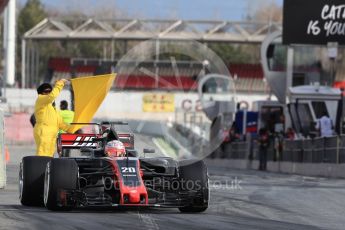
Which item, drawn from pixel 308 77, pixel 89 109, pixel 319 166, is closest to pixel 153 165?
pixel 89 109

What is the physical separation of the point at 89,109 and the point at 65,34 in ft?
222

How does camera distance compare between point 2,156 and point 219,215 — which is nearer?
point 219,215

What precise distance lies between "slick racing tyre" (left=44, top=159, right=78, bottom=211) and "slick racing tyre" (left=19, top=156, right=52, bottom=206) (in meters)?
0.79

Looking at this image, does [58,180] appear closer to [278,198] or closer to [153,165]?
[153,165]

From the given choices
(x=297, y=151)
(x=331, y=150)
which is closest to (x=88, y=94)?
(x=331, y=150)

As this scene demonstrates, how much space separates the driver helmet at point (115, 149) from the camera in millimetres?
13312

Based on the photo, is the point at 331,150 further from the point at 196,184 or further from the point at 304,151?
the point at 196,184

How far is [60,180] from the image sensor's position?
40.7ft

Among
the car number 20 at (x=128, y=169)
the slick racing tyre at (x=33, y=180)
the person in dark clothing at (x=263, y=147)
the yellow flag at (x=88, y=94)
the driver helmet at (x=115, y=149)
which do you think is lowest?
the person in dark clothing at (x=263, y=147)

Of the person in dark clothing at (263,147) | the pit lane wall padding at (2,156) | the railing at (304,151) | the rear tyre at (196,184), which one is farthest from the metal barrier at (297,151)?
the rear tyre at (196,184)

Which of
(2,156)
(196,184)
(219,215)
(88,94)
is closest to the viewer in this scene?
(219,215)

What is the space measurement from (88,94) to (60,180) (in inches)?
143

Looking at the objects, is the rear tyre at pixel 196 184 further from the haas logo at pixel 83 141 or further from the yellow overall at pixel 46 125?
the yellow overall at pixel 46 125

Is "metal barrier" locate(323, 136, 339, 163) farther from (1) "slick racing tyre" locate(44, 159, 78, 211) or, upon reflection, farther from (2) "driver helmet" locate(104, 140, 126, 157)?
(1) "slick racing tyre" locate(44, 159, 78, 211)
